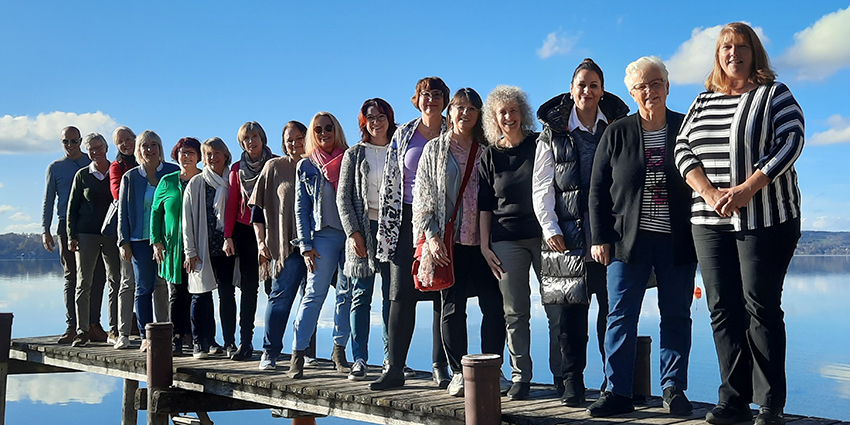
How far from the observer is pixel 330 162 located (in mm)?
6336

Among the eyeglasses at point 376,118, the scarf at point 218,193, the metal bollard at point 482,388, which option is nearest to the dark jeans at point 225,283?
the scarf at point 218,193

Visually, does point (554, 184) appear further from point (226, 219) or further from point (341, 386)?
point (226, 219)

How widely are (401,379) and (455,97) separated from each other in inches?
80.1

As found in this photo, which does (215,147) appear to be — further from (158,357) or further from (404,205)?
(404,205)

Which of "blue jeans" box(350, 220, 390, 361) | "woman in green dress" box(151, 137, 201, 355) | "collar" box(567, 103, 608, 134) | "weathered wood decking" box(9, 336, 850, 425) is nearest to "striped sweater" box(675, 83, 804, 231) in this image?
"collar" box(567, 103, 608, 134)

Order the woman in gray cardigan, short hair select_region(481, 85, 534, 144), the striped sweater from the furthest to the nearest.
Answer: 1. the woman in gray cardigan
2. short hair select_region(481, 85, 534, 144)
3. the striped sweater

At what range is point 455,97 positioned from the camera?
5.40 meters

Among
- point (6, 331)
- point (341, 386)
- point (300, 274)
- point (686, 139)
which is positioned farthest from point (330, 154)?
point (6, 331)

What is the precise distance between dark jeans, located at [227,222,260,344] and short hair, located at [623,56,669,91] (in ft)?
12.9

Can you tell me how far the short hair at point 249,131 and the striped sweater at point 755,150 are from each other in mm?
4237

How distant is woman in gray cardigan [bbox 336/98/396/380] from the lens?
5.92m

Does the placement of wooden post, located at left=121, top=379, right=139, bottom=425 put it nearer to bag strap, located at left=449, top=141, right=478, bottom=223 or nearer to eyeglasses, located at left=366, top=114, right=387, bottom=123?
eyeglasses, located at left=366, top=114, right=387, bottom=123

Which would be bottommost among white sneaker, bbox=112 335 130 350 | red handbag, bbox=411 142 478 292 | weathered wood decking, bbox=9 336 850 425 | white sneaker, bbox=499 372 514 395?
weathered wood decking, bbox=9 336 850 425

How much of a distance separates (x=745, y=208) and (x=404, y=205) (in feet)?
7.36
